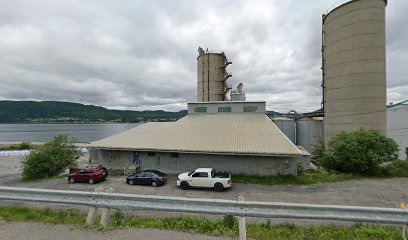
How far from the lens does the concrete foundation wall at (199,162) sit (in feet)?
61.3

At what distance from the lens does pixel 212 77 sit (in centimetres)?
4609

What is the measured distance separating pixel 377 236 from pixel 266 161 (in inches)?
553

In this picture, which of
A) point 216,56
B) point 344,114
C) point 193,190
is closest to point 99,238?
point 193,190

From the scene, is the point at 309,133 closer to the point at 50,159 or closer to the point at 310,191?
the point at 310,191

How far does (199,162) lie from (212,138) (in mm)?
2963

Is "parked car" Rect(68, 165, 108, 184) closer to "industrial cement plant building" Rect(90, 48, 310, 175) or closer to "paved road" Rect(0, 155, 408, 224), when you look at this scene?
"paved road" Rect(0, 155, 408, 224)

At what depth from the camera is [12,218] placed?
5.61 m

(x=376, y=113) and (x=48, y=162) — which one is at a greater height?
(x=376, y=113)

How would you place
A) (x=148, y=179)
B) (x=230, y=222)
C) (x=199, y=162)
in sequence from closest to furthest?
(x=230, y=222)
(x=148, y=179)
(x=199, y=162)

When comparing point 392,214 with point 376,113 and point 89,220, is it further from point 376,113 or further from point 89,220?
point 376,113

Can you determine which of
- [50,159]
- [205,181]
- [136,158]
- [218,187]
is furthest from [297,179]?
[50,159]

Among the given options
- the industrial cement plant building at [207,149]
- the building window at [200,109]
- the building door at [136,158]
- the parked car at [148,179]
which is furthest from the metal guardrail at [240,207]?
the building window at [200,109]

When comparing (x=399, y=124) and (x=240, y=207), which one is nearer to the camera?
(x=240, y=207)

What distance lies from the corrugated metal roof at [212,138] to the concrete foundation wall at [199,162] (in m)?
1.00
